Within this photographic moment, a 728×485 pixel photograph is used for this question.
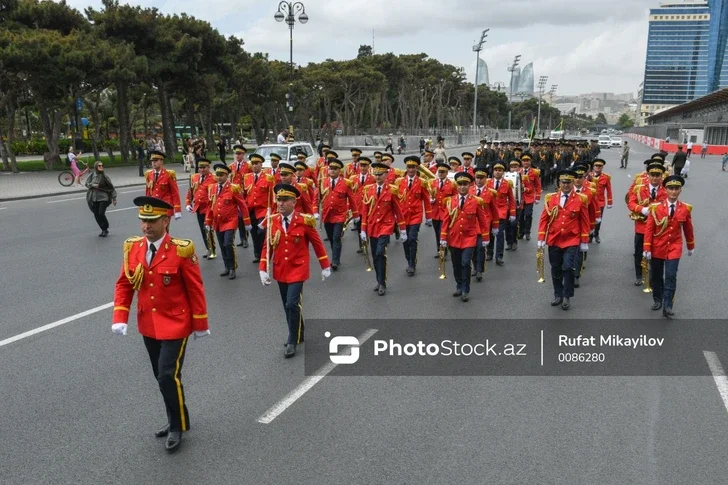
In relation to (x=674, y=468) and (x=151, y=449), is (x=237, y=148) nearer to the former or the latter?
(x=151, y=449)

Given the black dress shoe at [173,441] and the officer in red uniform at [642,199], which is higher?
the officer in red uniform at [642,199]

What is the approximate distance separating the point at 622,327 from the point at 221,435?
501cm

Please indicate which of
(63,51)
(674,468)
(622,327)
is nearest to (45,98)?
(63,51)

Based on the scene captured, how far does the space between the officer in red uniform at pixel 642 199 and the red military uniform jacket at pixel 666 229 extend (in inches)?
67.4

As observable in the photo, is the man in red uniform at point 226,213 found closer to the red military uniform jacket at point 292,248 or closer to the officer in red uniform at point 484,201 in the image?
the red military uniform jacket at point 292,248

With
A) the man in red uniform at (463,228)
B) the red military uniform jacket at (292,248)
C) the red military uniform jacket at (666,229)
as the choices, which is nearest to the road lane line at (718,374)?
the red military uniform jacket at (666,229)

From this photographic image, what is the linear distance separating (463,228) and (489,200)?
125 cm

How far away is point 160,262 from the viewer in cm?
462

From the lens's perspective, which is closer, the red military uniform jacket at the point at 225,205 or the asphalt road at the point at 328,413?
the asphalt road at the point at 328,413

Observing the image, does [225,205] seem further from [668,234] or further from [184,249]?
[668,234]

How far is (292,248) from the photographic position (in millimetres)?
6539

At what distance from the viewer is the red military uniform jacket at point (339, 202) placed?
1073 centimetres

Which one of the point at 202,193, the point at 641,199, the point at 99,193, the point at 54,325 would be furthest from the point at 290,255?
the point at 99,193

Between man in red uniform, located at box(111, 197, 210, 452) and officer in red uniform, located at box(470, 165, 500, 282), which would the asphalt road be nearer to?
man in red uniform, located at box(111, 197, 210, 452)
